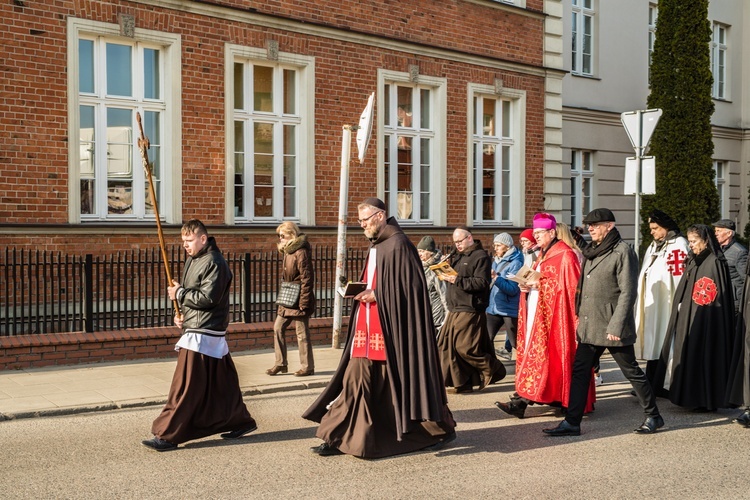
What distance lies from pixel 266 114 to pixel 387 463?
31.2ft

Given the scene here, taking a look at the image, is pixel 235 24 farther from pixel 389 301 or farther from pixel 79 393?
pixel 389 301

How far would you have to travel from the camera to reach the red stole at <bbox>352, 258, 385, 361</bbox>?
7660 mm

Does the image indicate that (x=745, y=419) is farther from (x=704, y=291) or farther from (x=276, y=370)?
(x=276, y=370)

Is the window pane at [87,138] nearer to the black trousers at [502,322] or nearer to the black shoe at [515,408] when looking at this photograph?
the black trousers at [502,322]

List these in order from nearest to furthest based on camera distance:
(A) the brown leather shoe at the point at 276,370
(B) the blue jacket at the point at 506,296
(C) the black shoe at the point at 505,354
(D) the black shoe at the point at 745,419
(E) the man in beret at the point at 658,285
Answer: (D) the black shoe at the point at 745,419 < (E) the man in beret at the point at 658,285 < (A) the brown leather shoe at the point at 276,370 < (B) the blue jacket at the point at 506,296 < (C) the black shoe at the point at 505,354

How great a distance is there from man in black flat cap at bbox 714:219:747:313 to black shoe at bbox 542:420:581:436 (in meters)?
3.31

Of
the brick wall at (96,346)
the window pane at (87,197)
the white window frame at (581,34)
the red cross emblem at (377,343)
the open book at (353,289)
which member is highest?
the white window frame at (581,34)

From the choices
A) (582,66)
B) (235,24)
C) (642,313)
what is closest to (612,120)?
(582,66)

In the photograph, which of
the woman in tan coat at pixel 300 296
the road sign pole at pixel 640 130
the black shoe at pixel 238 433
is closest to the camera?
the black shoe at pixel 238 433

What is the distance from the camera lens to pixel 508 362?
43.1 ft

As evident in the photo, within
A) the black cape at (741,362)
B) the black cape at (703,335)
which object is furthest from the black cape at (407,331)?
the black cape at (703,335)

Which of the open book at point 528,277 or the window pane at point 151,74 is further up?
the window pane at point 151,74

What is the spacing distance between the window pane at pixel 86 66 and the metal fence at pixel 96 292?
2415 millimetres

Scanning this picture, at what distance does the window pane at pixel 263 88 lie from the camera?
15852 millimetres
